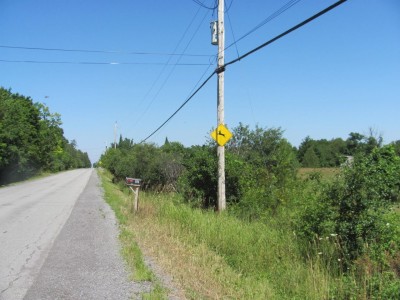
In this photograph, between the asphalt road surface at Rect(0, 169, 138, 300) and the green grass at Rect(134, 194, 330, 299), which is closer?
the green grass at Rect(134, 194, 330, 299)

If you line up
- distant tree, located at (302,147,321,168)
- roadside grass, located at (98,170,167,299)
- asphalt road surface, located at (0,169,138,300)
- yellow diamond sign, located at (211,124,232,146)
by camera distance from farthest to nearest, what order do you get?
distant tree, located at (302,147,321,168) < yellow diamond sign, located at (211,124,232,146) < asphalt road surface, located at (0,169,138,300) < roadside grass, located at (98,170,167,299)

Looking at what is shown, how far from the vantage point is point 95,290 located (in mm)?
6078

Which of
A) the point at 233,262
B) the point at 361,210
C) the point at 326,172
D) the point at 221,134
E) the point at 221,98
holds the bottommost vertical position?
the point at 233,262

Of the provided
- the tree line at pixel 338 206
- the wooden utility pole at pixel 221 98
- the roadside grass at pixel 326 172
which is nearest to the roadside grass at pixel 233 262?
the tree line at pixel 338 206

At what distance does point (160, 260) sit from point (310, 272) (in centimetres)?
276

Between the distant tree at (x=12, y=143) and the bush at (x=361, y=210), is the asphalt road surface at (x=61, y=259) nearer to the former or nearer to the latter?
the bush at (x=361, y=210)

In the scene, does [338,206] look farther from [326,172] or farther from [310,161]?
[310,161]

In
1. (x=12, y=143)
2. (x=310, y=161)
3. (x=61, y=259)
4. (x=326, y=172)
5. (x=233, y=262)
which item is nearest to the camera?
(x=233, y=262)

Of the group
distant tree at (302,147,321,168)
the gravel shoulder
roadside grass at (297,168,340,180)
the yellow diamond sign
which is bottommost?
the gravel shoulder

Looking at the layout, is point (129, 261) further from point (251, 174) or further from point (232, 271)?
point (251, 174)

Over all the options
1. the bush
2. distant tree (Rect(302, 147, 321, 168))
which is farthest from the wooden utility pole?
distant tree (Rect(302, 147, 321, 168))

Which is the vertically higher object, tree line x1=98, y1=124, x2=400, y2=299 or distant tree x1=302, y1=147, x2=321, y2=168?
distant tree x1=302, y1=147, x2=321, y2=168

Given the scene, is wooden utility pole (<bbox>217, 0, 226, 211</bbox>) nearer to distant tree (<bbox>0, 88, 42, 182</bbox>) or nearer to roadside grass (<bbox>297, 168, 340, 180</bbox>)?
roadside grass (<bbox>297, 168, 340, 180</bbox>)

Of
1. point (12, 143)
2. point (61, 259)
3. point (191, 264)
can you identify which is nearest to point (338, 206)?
point (191, 264)
